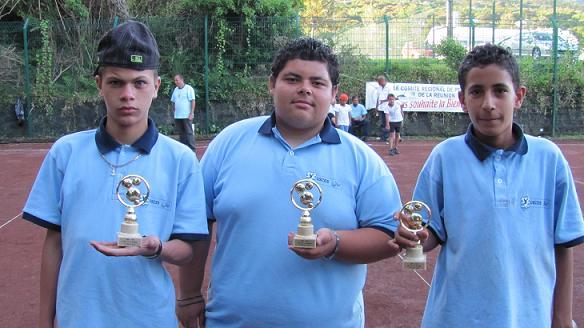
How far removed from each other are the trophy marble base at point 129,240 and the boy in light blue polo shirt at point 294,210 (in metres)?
0.42

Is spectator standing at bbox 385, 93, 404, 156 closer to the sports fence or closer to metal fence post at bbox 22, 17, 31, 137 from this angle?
the sports fence

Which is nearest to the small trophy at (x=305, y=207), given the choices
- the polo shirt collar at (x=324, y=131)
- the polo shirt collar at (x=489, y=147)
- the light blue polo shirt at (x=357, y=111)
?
the polo shirt collar at (x=324, y=131)

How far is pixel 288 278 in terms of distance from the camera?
238 cm

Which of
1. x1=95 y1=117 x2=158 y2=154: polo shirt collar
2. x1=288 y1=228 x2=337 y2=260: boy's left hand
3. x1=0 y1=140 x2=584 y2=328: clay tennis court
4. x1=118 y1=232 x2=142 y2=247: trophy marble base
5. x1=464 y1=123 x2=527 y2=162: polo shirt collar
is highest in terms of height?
x1=95 y1=117 x2=158 y2=154: polo shirt collar

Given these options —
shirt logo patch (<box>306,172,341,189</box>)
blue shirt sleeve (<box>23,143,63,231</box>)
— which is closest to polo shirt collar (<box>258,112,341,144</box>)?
shirt logo patch (<box>306,172,341,189</box>)

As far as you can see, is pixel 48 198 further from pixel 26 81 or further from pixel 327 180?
pixel 26 81

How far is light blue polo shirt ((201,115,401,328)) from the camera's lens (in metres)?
2.38

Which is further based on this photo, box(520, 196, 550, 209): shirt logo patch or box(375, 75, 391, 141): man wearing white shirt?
box(375, 75, 391, 141): man wearing white shirt

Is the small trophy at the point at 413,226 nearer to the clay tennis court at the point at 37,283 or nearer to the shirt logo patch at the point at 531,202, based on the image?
the shirt logo patch at the point at 531,202

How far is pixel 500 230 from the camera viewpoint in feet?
8.23

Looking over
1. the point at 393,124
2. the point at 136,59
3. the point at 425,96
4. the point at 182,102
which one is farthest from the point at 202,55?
the point at 136,59

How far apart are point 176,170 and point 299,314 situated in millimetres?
729

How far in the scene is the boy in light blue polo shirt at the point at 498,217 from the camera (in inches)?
98.9

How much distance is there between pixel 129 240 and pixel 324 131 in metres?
0.89
